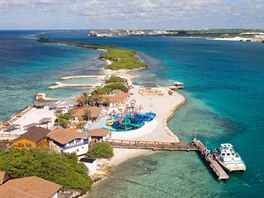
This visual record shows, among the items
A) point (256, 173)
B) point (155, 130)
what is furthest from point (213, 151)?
point (155, 130)

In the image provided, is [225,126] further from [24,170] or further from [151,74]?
[151,74]

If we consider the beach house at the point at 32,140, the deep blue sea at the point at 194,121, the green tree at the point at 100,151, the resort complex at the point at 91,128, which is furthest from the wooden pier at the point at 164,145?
A: the beach house at the point at 32,140

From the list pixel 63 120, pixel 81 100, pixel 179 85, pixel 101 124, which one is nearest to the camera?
pixel 63 120

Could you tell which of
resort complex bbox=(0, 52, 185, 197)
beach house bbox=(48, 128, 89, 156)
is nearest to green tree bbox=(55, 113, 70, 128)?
resort complex bbox=(0, 52, 185, 197)

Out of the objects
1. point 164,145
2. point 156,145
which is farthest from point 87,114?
point 164,145

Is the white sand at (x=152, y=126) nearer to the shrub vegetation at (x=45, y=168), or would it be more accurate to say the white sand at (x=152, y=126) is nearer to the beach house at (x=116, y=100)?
the beach house at (x=116, y=100)

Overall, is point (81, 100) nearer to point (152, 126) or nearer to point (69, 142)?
point (152, 126)

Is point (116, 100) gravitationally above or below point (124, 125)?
above
